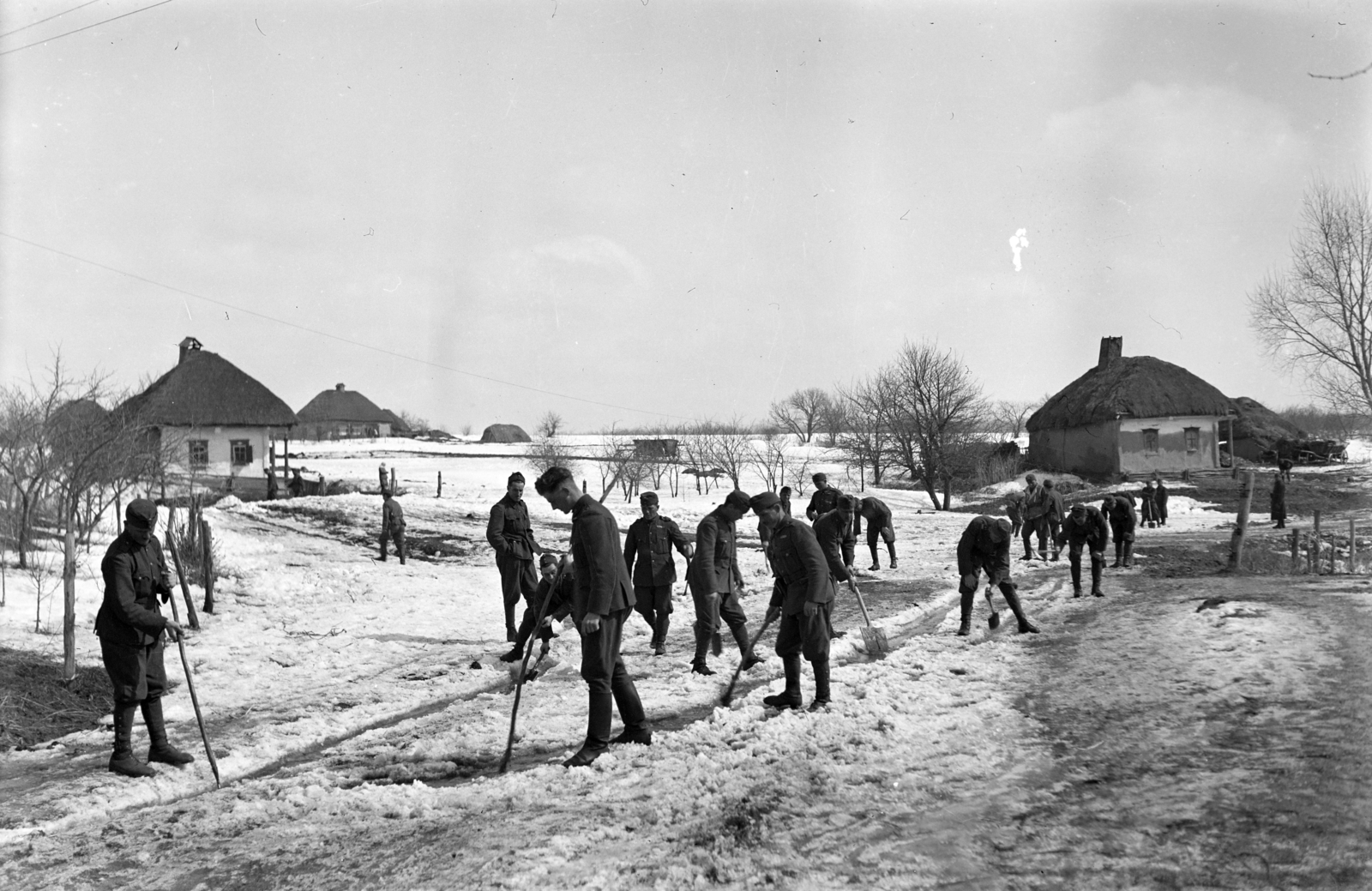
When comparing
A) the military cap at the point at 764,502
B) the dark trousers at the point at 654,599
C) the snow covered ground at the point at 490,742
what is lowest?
the snow covered ground at the point at 490,742

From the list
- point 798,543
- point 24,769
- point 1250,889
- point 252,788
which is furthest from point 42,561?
point 1250,889

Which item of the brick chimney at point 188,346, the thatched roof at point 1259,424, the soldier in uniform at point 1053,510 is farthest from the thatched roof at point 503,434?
the soldier in uniform at point 1053,510

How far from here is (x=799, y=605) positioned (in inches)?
275

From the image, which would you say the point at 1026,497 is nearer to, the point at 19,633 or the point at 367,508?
the point at 19,633

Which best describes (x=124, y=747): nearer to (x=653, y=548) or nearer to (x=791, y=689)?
(x=791, y=689)

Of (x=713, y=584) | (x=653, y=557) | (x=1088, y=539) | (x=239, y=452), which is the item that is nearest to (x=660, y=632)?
(x=653, y=557)

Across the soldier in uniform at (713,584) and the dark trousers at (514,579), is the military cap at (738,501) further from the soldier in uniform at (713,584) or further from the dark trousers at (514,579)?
the dark trousers at (514,579)

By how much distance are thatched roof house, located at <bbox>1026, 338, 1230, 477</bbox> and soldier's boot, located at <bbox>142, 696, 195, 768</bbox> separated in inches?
1633

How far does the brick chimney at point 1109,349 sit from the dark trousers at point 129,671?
1986 inches

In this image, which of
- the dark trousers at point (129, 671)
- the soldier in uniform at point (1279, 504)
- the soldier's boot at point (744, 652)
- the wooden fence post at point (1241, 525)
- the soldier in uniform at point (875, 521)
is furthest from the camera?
the soldier in uniform at point (1279, 504)

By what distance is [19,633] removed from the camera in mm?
10070

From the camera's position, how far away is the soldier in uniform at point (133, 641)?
591cm

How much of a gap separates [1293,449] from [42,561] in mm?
48655

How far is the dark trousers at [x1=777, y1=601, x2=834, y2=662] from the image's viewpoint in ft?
22.4
